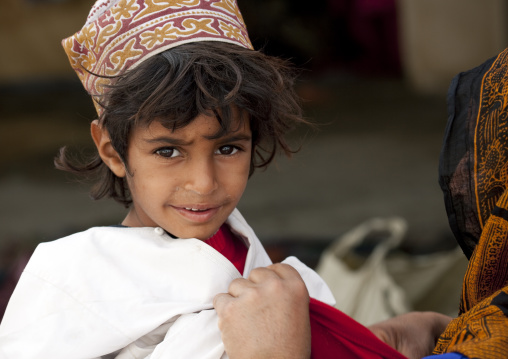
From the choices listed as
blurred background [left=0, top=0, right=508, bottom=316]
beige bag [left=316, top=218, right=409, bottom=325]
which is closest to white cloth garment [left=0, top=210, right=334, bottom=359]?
beige bag [left=316, top=218, right=409, bottom=325]

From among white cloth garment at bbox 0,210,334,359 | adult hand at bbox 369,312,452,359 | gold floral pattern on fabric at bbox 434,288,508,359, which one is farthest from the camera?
adult hand at bbox 369,312,452,359

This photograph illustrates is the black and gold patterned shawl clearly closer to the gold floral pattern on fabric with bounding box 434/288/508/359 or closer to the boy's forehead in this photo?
the gold floral pattern on fabric with bounding box 434/288/508/359

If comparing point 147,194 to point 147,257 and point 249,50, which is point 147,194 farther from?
point 249,50


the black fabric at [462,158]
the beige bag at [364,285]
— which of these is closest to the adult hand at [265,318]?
the black fabric at [462,158]

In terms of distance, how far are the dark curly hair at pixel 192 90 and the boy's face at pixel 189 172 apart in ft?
0.09

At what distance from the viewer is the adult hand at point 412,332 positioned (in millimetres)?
1891

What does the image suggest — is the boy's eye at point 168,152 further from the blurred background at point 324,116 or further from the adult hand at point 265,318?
the blurred background at point 324,116

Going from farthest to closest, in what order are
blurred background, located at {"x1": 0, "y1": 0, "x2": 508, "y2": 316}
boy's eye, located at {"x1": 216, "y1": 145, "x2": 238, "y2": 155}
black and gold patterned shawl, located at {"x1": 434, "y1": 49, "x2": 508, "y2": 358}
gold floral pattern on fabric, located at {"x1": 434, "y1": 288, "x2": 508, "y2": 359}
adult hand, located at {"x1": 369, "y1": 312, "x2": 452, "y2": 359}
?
blurred background, located at {"x1": 0, "y1": 0, "x2": 508, "y2": 316} → adult hand, located at {"x1": 369, "y1": 312, "x2": 452, "y2": 359} → boy's eye, located at {"x1": 216, "y1": 145, "x2": 238, "y2": 155} → black and gold patterned shawl, located at {"x1": 434, "y1": 49, "x2": 508, "y2": 358} → gold floral pattern on fabric, located at {"x1": 434, "y1": 288, "x2": 508, "y2": 359}

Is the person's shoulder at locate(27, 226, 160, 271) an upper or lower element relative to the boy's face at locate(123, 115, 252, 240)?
lower

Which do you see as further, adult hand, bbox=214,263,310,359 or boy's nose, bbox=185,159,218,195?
boy's nose, bbox=185,159,218,195

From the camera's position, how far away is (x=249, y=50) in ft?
5.51

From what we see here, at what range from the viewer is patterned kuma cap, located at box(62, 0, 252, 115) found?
1.58 meters

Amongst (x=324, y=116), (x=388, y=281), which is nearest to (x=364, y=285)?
(x=388, y=281)

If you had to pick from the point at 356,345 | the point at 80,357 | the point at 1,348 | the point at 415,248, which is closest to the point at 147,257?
the point at 80,357
